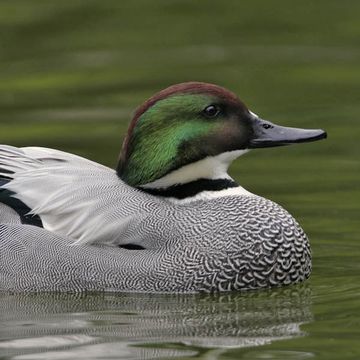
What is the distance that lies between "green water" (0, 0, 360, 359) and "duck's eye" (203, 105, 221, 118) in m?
1.13

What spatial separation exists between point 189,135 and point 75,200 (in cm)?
82

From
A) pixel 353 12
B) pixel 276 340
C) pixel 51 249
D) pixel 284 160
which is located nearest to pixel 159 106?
pixel 51 249

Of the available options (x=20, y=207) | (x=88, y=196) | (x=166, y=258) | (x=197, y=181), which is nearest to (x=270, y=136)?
(x=197, y=181)

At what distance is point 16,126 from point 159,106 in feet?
13.1

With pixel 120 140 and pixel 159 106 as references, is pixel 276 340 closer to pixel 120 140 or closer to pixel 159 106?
pixel 159 106

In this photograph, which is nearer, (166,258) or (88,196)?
(166,258)

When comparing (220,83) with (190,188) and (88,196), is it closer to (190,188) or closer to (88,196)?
(190,188)

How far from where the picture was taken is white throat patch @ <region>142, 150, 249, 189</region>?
9.68 meters

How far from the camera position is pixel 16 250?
954 cm

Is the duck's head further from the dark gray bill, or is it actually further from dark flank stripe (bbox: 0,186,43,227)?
dark flank stripe (bbox: 0,186,43,227)

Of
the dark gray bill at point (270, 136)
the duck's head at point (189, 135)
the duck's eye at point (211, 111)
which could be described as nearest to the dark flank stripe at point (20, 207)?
the duck's head at point (189, 135)

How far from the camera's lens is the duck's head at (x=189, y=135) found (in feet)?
31.3

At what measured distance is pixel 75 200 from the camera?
9.65 metres

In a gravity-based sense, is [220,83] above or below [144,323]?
above
